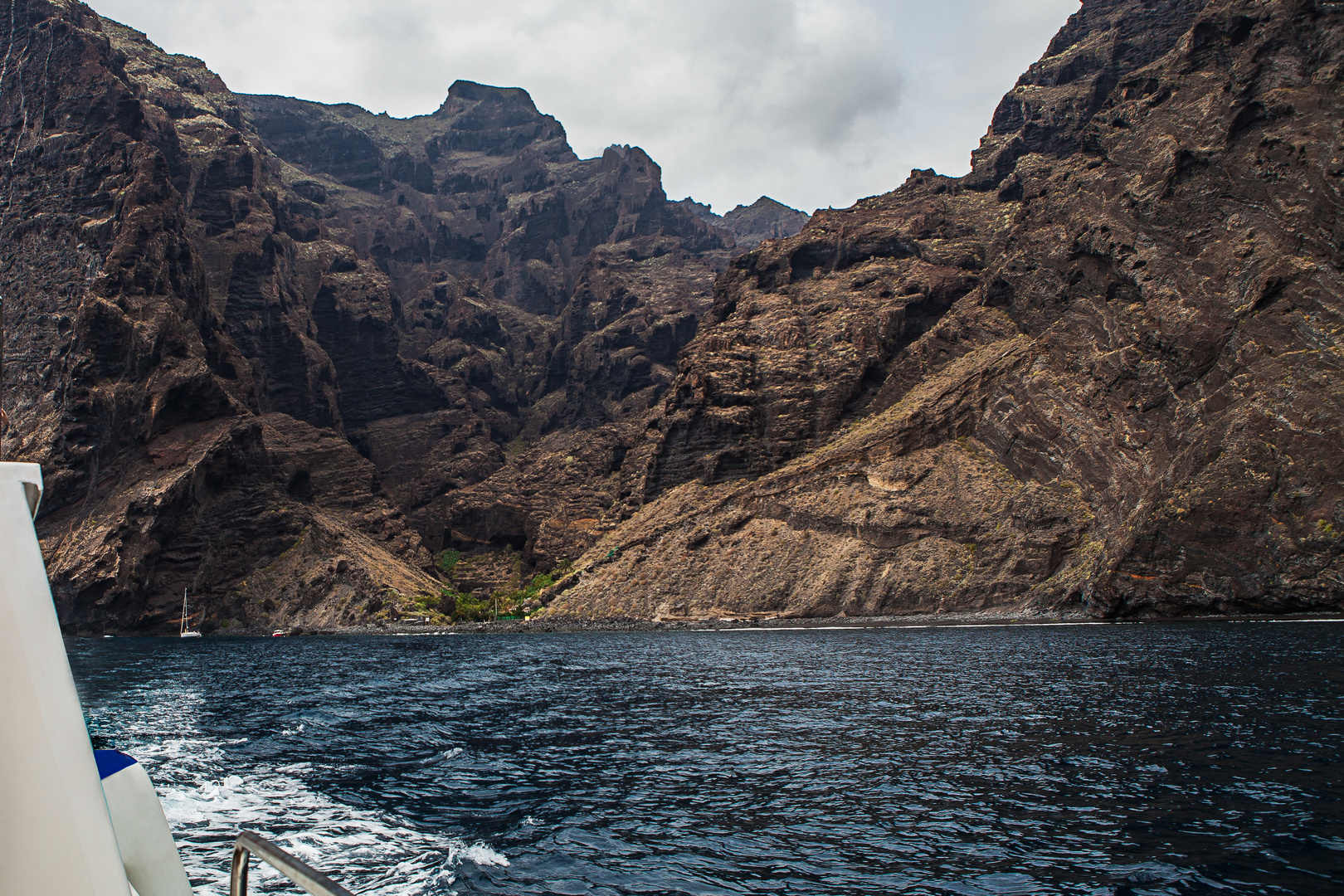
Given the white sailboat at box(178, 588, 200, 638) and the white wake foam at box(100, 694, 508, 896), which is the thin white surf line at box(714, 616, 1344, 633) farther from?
the white sailboat at box(178, 588, 200, 638)

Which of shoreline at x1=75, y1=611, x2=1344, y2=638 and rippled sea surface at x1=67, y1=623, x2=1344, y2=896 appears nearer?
rippled sea surface at x1=67, y1=623, x2=1344, y2=896

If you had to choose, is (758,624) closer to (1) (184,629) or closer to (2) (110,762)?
(1) (184,629)

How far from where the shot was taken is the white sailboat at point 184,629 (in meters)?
151

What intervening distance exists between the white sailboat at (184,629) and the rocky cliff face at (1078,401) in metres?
66.5

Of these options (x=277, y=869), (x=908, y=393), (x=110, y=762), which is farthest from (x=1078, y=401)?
(x=110, y=762)

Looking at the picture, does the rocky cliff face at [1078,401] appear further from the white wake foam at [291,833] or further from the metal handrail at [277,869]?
the metal handrail at [277,869]

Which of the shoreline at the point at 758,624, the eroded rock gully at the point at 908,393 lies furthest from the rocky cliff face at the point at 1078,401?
the shoreline at the point at 758,624

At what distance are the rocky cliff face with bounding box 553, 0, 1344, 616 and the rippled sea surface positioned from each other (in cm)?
4217

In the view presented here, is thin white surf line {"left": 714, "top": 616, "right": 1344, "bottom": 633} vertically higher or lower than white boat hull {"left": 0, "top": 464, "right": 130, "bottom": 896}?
lower

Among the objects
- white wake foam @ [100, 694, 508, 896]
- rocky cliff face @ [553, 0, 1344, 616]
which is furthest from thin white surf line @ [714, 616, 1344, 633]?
white wake foam @ [100, 694, 508, 896]

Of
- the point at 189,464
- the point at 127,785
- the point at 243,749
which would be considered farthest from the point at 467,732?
the point at 189,464

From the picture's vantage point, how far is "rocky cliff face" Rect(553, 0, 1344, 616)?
90.0m

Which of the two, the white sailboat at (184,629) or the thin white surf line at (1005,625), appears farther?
the white sailboat at (184,629)

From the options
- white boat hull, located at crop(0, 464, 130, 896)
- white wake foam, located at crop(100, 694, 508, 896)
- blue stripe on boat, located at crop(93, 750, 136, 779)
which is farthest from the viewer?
white wake foam, located at crop(100, 694, 508, 896)
